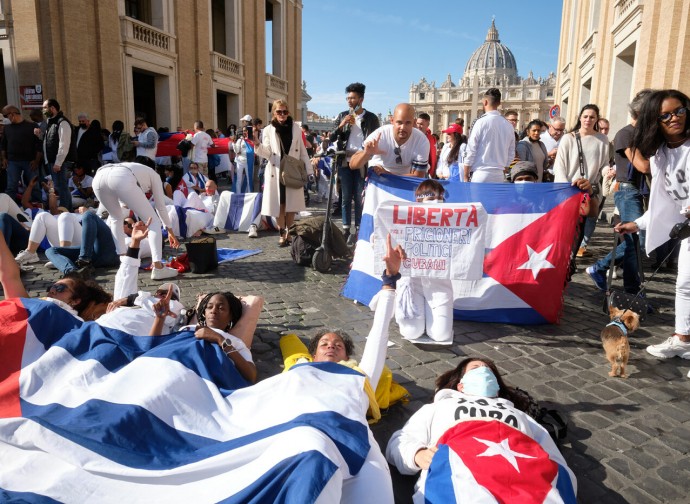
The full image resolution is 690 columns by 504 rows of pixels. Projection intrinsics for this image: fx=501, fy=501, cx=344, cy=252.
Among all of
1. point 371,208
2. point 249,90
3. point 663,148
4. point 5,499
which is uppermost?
point 249,90

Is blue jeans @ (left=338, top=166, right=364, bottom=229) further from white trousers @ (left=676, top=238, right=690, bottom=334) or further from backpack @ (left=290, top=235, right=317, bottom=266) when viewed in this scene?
white trousers @ (left=676, top=238, right=690, bottom=334)

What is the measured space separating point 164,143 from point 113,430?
42.1 feet

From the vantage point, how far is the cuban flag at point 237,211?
991 cm

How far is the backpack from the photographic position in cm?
727

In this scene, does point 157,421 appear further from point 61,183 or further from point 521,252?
point 61,183

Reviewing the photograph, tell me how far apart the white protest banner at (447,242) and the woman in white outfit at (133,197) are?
3240 mm

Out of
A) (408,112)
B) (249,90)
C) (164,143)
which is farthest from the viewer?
(249,90)

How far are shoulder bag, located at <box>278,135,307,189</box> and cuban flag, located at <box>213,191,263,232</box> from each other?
5.95ft

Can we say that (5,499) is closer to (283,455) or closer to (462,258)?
(283,455)

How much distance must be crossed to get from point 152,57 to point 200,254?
14.6m

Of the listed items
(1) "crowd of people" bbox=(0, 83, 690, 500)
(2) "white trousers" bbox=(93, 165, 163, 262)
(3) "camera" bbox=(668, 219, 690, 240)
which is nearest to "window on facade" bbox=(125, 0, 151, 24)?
(1) "crowd of people" bbox=(0, 83, 690, 500)

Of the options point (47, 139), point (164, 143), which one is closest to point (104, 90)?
point (164, 143)


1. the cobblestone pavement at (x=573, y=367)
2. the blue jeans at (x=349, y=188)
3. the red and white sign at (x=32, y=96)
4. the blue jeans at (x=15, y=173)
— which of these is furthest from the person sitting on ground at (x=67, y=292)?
the red and white sign at (x=32, y=96)

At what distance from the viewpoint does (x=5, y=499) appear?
1.82 meters
